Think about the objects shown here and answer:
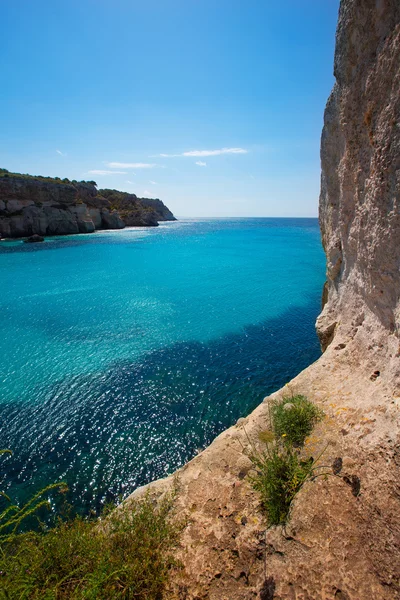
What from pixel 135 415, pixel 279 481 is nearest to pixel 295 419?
pixel 279 481

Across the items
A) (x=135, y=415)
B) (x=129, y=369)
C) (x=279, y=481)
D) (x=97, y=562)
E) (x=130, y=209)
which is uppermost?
(x=130, y=209)

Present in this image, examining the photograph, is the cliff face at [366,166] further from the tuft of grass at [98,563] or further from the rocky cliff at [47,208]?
the rocky cliff at [47,208]

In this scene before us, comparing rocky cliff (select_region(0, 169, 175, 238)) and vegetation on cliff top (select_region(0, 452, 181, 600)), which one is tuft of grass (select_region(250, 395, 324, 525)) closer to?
vegetation on cliff top (select_region(0, 452, 181, 600))

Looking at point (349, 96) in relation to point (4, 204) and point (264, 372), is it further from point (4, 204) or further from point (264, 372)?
point (4, 204)

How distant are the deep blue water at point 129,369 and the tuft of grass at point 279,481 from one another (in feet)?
17.9

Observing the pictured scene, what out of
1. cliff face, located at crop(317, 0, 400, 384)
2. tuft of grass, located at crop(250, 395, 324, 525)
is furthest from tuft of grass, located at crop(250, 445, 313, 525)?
cliff face, located at crop(317, 0, 400, 384)

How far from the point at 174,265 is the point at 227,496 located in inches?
1602

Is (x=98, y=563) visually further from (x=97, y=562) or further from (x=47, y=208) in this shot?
(x=47, y=208)

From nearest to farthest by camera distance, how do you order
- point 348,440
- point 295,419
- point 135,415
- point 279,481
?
point 279,481
point 348,440
point 295,419
point 135,415

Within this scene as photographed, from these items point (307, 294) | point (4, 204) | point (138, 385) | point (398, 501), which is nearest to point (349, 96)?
point (398, 501)

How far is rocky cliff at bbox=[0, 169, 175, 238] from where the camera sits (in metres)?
67.4

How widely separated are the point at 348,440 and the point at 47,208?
84.1 metres

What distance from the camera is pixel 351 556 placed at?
3.48 m

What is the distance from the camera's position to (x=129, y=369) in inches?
557
